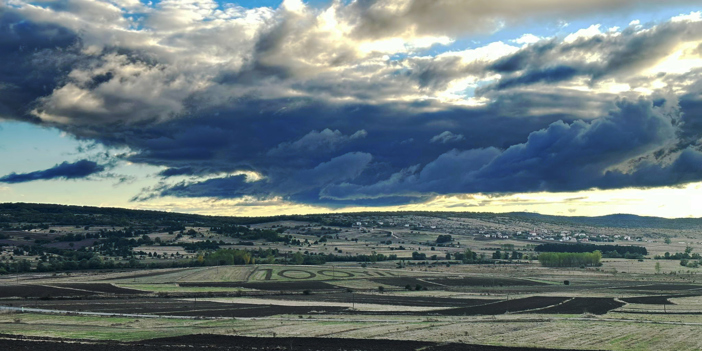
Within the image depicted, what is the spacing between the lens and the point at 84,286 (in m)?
142

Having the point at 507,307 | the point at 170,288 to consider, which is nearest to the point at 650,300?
the point at 507,307

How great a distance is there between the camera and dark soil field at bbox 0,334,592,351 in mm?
56375

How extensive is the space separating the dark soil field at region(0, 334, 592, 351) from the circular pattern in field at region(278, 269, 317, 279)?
10709cm

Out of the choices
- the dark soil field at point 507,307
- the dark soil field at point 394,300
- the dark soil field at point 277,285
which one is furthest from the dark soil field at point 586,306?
the dark soil field at point 277,285

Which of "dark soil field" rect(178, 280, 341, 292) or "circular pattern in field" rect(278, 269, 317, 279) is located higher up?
"circular pattern in field" rect(278, 269, 317, 279)

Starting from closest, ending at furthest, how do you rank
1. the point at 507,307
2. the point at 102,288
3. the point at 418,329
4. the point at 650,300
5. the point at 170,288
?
1. the point at 418,329
2. the point at 507,307
3. the point at 650,300
4. the point at 102,288
5. the point at 170,288

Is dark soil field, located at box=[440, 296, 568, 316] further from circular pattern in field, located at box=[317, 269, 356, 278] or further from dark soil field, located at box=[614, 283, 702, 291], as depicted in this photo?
circular pattern in field, located at box=[317, 269, 356, 278]

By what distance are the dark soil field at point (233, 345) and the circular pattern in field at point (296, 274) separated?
107095 millimetres

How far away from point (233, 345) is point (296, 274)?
386ft

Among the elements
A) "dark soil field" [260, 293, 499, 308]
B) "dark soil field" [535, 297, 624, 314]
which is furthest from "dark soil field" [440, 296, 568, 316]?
"dark soil field" [260, 293, 499, 308]

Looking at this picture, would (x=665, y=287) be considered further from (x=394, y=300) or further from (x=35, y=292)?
(x=35, y=292)

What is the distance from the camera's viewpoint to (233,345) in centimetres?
5847

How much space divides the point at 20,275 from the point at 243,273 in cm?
6041

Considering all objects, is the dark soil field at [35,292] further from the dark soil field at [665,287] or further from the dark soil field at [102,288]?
the dark soil field at [665,287]
